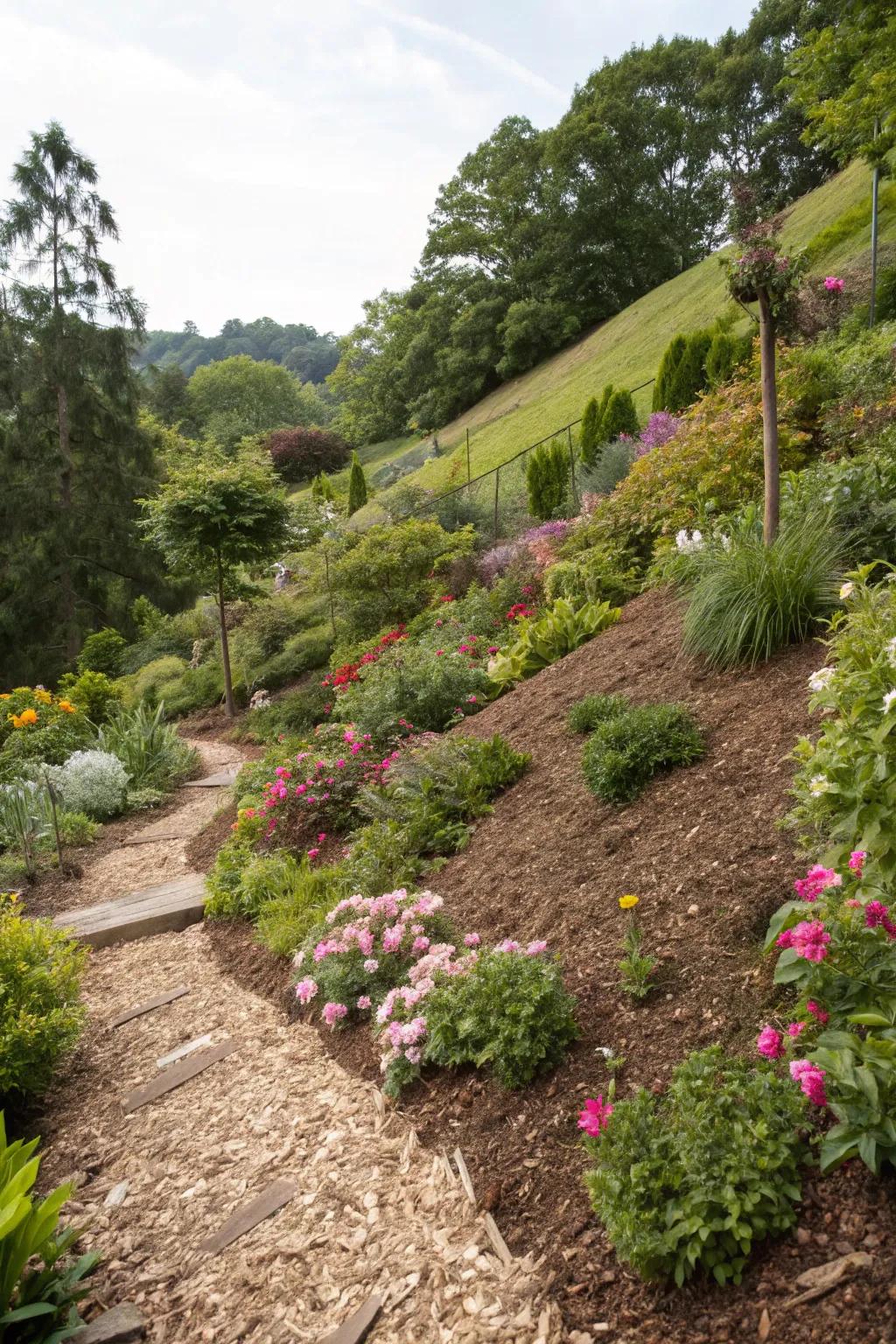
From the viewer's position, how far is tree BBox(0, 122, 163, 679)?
18.6 m

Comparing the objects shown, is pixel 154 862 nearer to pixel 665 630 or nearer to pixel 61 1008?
pixel 61 1008

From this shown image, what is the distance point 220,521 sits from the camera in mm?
10891

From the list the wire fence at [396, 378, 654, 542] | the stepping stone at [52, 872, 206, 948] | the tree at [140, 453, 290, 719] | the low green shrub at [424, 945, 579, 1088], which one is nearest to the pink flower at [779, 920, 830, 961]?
the low green shrub at [424, 945, 579, 1088]

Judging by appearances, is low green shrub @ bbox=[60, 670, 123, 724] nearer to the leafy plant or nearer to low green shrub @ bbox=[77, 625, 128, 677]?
low green shrub @ bbox=[77, 625, 128, 677]

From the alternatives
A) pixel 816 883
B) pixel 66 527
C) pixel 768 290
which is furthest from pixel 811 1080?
pixel 66 527

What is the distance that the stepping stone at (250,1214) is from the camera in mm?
2193

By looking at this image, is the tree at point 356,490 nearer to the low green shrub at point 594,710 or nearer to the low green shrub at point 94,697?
the low green shrub at point 94,697

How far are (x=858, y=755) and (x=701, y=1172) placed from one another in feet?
3.88

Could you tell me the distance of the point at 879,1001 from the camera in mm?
1791

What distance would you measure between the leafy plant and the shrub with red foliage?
28.8 metres

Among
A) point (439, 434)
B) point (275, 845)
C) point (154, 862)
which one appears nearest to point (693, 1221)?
point (275, 845)

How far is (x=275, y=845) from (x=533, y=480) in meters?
9.21

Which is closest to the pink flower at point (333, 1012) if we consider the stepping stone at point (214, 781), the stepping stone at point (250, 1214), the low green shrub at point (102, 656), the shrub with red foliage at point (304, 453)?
the stepping stone at point (250, 1214)

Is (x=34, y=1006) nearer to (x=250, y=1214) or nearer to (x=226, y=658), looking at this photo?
(x=250, y=1214)
